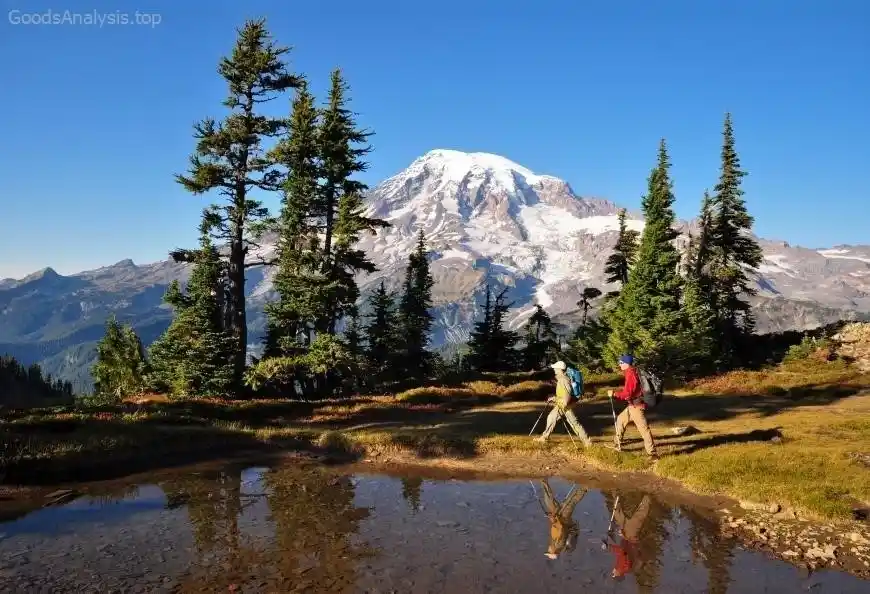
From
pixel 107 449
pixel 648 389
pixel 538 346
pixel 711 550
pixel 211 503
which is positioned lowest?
pixel 711 550

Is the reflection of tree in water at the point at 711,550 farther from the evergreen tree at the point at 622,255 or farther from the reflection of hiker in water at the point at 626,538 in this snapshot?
the evergreen tree at the point at 622,255

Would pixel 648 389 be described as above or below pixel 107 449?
above

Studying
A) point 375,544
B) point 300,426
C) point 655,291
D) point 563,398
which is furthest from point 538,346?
point 375,544

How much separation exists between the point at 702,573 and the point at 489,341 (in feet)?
182

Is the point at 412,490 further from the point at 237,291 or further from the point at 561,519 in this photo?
the point at 237,291

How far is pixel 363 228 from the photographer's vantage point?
33375mm

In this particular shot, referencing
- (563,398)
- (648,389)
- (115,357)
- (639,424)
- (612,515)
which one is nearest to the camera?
(612,515)

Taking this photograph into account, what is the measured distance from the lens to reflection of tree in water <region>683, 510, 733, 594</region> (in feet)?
29.2

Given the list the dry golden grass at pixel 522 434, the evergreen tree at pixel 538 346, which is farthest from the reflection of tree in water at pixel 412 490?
the evergreen tree at pixel 538 346

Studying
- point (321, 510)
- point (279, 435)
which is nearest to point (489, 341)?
point (279, 435)

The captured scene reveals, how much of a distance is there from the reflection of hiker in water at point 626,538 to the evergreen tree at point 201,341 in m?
22.9

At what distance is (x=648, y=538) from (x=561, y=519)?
1719 mm

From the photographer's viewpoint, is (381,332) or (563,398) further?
(381,332)

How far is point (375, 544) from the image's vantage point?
401 inches
